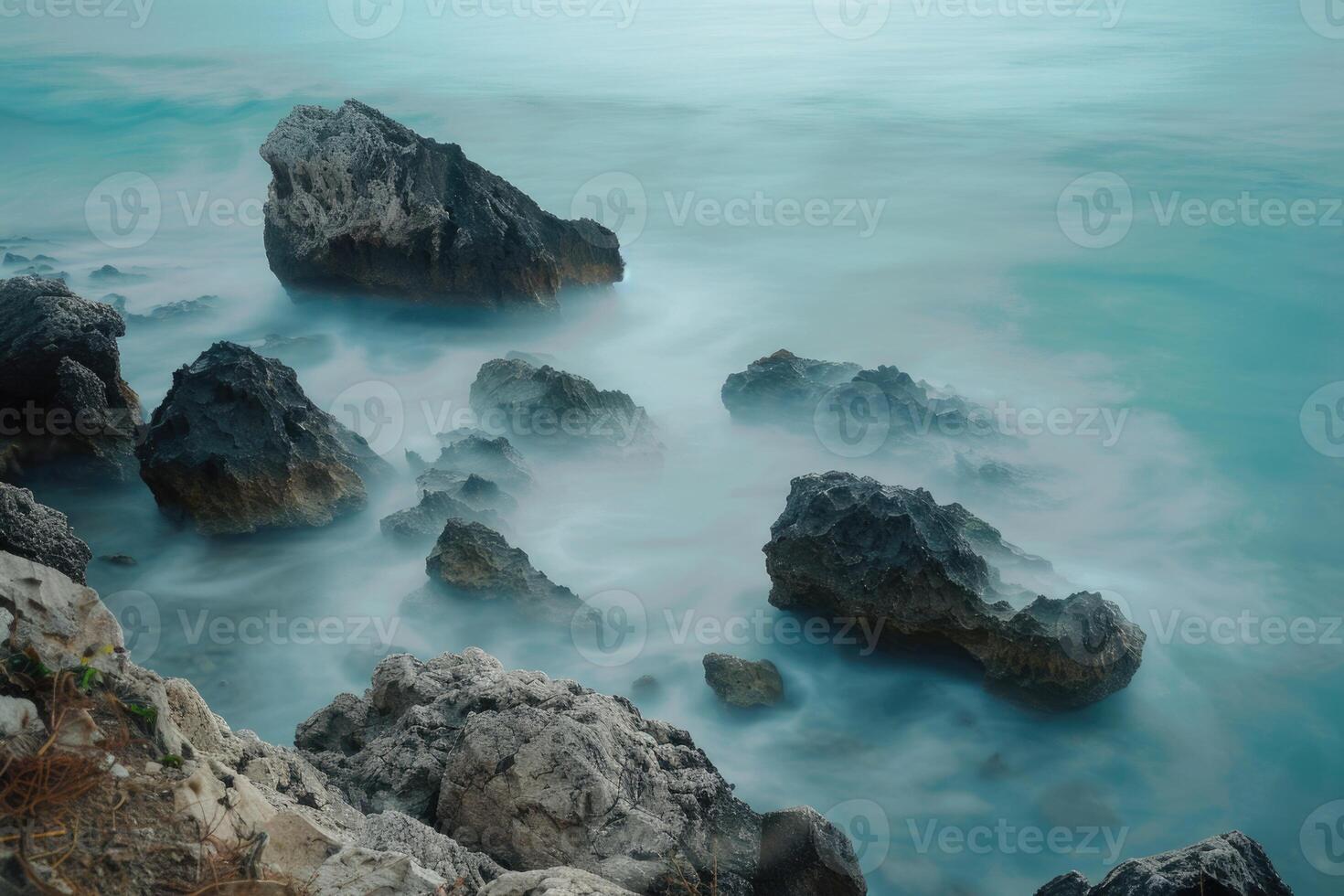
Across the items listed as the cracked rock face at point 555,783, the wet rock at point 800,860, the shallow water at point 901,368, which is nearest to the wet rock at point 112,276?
the shallow water at point 901,368

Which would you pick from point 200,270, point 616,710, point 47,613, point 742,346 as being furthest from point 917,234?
point 47,613

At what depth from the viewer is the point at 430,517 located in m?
9.02

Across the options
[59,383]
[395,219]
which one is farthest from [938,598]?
[395,219]

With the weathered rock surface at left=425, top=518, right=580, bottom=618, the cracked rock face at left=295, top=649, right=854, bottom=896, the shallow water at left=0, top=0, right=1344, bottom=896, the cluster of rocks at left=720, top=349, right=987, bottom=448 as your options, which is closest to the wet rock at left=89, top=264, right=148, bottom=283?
the shallow water at left=0, top=0, right=1344, bottom=896

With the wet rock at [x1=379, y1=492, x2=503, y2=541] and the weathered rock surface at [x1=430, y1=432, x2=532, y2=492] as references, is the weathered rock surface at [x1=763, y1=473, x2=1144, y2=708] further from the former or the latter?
the weathered rock surface at [x1=430, y1=432, x2=532, y2=492]

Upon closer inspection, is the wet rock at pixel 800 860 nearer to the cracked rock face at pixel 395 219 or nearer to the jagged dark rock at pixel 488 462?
the jagged dark rock at pixel 488 462

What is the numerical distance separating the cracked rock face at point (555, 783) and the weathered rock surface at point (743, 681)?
2459mm

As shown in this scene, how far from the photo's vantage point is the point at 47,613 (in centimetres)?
324

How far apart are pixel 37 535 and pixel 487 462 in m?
4.39

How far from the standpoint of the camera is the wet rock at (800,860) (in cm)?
421

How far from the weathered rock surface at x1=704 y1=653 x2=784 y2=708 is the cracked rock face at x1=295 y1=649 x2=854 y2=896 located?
8.07 feet

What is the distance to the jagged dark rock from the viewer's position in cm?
973

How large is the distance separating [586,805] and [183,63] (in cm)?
4025

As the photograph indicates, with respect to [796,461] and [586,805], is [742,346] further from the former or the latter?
[586,805]
